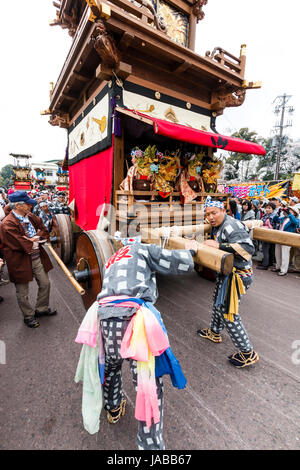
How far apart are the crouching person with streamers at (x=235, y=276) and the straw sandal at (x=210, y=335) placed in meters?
0.37

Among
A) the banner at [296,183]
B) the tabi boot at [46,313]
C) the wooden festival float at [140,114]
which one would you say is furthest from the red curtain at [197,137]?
the banner at [296,183]

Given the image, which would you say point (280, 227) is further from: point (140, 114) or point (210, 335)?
point (140, 114)

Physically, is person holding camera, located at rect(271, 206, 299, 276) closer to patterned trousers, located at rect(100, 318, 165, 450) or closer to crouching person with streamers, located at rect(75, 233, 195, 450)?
crouching person with streamers, located at rect(75, 233, 195, 450)

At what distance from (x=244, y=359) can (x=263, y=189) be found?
11983 millimetres

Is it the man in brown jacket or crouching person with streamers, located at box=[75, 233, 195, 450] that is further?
the man in brown jacket

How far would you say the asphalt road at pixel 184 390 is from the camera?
1.75 meters

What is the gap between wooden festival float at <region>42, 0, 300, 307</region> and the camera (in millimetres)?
3346

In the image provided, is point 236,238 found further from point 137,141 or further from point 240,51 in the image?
point 240,51

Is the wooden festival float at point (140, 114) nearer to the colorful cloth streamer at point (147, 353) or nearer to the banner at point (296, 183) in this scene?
the colorful cloth streamer at point (147, 353)

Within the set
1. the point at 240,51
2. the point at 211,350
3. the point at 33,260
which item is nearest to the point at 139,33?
the point at 240,51

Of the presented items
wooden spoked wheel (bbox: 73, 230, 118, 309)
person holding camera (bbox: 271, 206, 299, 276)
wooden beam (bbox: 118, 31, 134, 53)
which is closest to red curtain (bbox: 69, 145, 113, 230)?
wooden spoked wheel (bbox: 73, 230, 118, 309)

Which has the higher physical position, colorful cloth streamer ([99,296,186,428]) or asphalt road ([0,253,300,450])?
colorful cloth streamer ([99,296,186,428])

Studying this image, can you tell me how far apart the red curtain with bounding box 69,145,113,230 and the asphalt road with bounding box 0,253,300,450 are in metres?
2.32

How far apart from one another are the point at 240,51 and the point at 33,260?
6.77 metres
